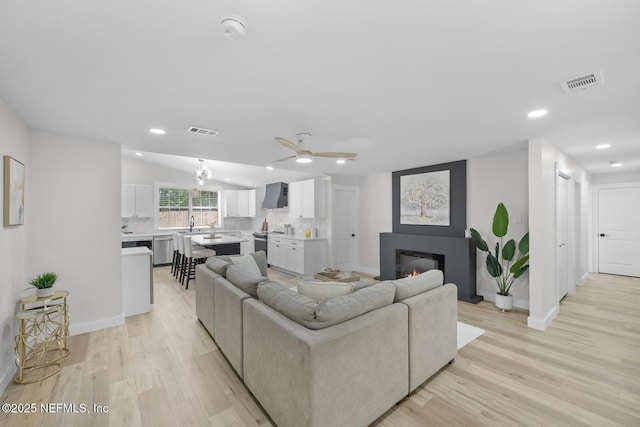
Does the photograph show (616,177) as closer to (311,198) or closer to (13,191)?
(311,198)

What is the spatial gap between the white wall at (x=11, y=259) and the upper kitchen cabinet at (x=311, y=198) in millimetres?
4503

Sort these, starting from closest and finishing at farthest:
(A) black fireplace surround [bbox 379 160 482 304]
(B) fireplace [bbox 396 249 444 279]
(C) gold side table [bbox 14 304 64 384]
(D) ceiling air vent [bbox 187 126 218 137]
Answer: (C) gold side table [bbox 14 304 64 384] < (D) ceiling air vent [bbox 187 126 218 137] < (A) black fireplace surround [bbox 379 160 482 304] < (B) fireplace [bbox 396 249 444 279]

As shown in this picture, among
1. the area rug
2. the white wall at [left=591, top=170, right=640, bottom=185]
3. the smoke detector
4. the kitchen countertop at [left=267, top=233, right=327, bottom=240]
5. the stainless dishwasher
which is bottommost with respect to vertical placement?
the area rug

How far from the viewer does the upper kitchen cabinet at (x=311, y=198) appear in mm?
6277

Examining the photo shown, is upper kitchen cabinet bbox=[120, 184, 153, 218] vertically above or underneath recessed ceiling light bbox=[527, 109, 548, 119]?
underneath

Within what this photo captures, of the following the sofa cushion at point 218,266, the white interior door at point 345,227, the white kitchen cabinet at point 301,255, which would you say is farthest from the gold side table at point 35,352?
the white interior door at point 345,227

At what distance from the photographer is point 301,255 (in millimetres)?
6098

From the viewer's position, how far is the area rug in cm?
309

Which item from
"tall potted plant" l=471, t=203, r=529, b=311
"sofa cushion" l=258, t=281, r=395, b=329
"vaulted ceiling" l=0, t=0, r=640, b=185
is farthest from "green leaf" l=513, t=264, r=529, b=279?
"sofa cushion" l=258, t=281, r=395, b=329

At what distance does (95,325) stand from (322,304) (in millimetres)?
3369

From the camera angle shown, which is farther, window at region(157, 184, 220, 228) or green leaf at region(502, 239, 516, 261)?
window at region(157, 184, 220, 228)

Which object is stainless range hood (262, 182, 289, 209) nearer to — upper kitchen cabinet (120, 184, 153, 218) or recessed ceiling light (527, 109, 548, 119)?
upper kitchen cabinet (120, 184, 153, 218)

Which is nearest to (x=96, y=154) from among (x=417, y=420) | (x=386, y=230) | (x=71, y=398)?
(x=71, y=398)

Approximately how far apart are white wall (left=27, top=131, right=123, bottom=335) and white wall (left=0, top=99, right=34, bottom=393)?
0.65 feet
